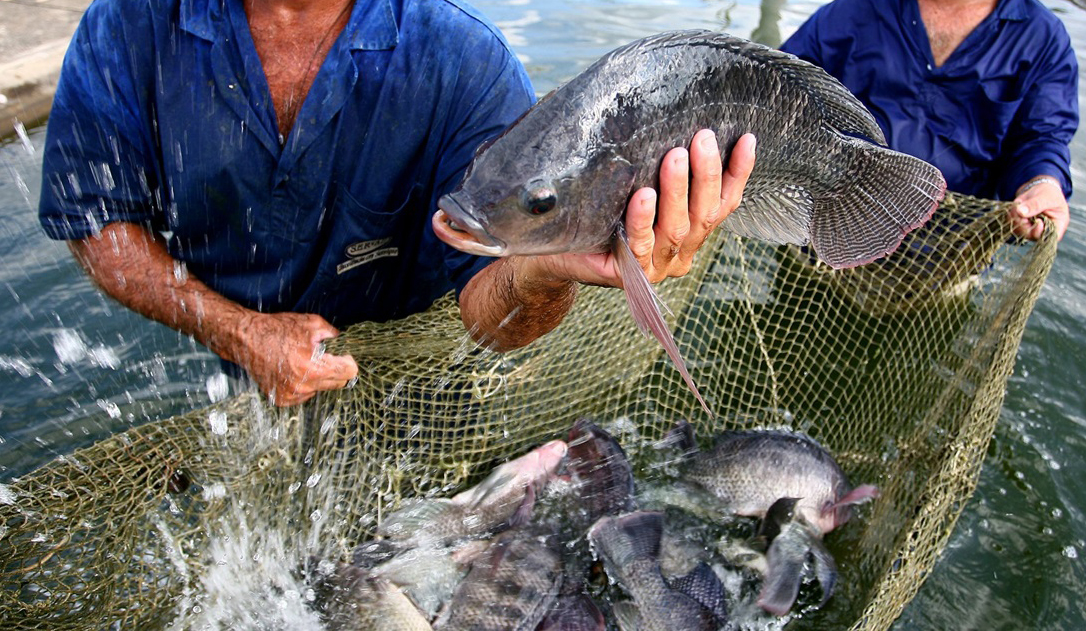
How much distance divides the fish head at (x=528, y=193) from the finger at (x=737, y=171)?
299mm

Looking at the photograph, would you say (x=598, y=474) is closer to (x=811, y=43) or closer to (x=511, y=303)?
(x=511, y=303)

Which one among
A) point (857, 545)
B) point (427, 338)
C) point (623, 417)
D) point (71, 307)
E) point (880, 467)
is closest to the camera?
point (427, 338)

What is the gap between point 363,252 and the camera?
8.95ft

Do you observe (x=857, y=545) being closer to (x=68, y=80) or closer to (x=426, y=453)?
(x=426, y=453)

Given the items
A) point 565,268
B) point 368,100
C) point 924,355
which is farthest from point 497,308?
point 924,355

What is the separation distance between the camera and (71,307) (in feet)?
14.5

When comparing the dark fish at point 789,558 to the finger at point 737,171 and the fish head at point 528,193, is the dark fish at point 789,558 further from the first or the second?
the fish head at point 528,193

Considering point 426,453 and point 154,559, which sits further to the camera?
point 426,453

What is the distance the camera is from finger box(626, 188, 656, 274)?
169cm

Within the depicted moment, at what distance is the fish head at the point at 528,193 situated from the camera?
1592 millimetres

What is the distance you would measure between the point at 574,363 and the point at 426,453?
0.81 m

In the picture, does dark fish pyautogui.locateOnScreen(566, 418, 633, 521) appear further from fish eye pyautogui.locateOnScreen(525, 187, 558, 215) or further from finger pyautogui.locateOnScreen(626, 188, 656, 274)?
fish eye pyautogui.locateOnScreen(525, 187, 558, 215)

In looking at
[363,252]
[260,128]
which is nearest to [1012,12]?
[363,252]

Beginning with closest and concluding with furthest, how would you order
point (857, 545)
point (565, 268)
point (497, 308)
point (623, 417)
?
1. point (565, 268)
2. point (497, 308)
3. point (857, 545)
4. point (623, 417)
